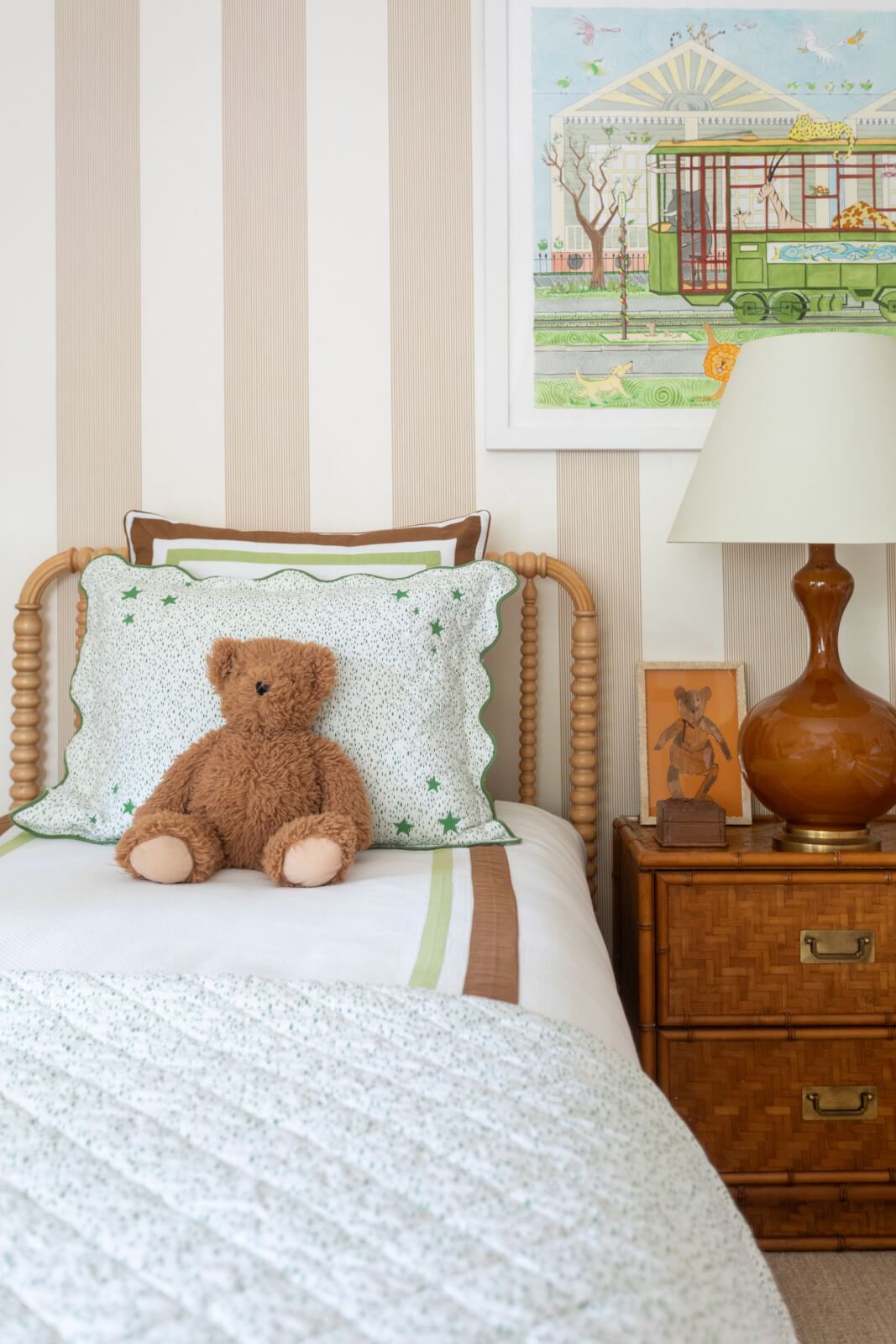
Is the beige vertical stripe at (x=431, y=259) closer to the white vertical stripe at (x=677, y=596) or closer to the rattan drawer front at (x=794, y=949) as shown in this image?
the white vertical stripe at (x=677, y=596)

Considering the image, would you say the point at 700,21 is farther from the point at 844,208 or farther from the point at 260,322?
the point at 260,322

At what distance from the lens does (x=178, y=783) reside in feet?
4.60

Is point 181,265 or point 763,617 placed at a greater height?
point 181,265

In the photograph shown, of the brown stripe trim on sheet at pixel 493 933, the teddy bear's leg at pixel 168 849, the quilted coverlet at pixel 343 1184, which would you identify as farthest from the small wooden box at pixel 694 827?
the quilted coverlet at pixel 343 1184

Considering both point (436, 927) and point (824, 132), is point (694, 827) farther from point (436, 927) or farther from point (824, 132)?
point (824, 132)

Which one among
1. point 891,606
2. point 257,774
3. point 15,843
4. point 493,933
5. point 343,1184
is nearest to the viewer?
point 343,1184

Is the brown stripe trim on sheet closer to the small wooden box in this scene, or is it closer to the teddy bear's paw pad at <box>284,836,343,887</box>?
the teddy bear's paw pad at <box>284,836,343,887</box>

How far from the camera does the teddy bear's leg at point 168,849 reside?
4.22 ft

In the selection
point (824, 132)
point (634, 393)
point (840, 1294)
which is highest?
point (824, 132)

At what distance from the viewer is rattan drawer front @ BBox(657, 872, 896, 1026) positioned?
4.97ft

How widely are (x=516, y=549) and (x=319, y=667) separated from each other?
64cm

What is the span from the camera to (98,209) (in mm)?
1934

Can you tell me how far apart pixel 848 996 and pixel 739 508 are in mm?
720

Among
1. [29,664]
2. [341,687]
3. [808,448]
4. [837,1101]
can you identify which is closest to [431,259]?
[808,448]
